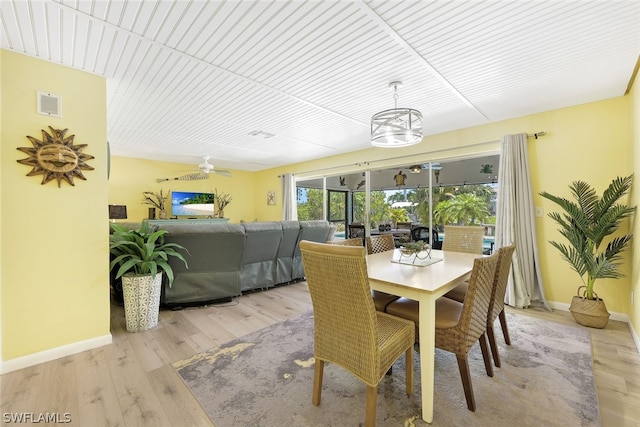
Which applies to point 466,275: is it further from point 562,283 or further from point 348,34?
point 562,283

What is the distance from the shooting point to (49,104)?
85.7 inches

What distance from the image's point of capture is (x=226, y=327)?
2768mm

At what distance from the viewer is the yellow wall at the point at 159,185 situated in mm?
5980

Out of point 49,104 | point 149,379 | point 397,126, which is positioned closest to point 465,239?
point 397,126

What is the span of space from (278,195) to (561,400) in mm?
6523

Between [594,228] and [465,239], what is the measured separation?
1.20m

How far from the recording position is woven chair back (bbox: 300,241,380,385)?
1.31 m

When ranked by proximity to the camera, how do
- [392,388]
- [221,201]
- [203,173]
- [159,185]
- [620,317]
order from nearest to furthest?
[392,388], [620,317], [203,173], [159,185], [221,201]

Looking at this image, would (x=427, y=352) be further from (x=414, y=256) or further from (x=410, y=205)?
(x=410, y=205)

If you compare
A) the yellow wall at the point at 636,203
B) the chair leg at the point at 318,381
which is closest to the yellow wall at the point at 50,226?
the chair leg at the point at 318,381

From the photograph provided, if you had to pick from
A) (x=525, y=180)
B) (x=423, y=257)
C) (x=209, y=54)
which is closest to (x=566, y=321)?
(x=525, y=180)

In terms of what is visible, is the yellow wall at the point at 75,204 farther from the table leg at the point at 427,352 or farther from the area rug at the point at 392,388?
the table leg at the point at 427,352

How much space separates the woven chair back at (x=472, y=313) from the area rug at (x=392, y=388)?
401 mm

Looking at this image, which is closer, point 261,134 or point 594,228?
point 594,228
